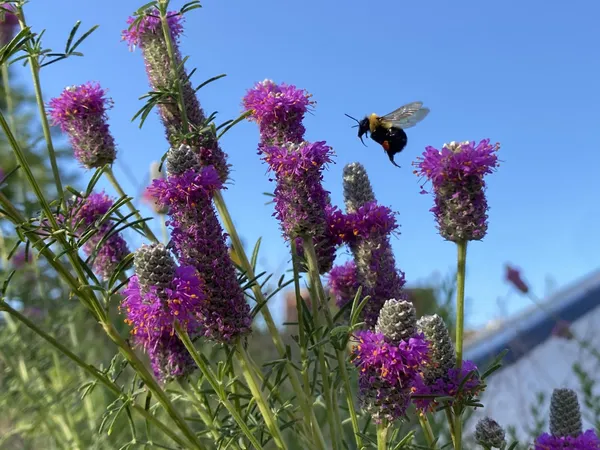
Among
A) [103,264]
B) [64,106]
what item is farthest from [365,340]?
[64,106]

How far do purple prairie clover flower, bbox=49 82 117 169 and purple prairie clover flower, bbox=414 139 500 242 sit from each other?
2.69 feet

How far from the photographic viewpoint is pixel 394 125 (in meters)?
1.95

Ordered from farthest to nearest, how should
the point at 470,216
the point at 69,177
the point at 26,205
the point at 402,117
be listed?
1. the point at 69,177
2. the point at 26,205
3. the point at 402,117
4. the point at 470,216

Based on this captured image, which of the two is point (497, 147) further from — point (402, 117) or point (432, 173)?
point (402, 117)

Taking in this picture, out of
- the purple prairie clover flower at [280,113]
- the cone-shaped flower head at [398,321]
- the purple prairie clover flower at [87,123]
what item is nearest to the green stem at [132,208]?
the purple prairie clover flower at [87,123]

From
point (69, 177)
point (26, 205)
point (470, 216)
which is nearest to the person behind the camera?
point (470, 216)

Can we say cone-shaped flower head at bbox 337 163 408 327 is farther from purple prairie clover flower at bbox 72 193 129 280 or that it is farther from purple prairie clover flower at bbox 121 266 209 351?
purple prairie clover flower at bbox 72 193 129 280

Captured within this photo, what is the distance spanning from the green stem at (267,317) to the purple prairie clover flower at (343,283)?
0.24 metres

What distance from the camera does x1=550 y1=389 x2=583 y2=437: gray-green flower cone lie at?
57.0 inches

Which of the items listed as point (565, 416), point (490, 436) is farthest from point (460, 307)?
point (565, 416)

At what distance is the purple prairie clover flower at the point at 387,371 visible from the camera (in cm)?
122

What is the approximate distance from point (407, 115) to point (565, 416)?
0.92 metres

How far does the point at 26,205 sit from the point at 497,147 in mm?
1613

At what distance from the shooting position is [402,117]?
190cm
